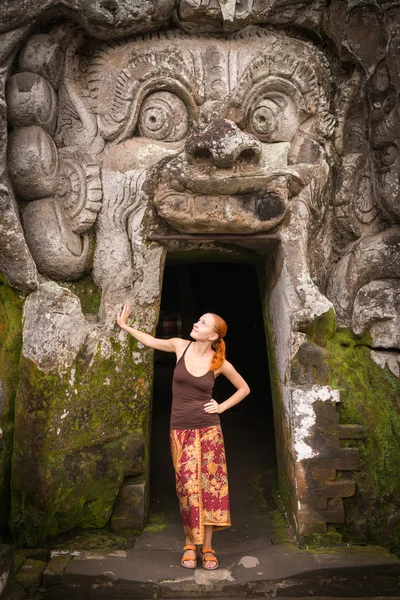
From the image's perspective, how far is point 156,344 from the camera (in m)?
4.44

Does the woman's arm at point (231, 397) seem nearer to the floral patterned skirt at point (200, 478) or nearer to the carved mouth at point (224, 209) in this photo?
the floral patterned skirt at point (200, 478)

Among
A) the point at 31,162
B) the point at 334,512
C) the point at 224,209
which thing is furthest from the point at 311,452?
the point at 31,162

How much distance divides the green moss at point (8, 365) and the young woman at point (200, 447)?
126 centimetres

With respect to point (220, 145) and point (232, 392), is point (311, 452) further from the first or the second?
point (232, 392)

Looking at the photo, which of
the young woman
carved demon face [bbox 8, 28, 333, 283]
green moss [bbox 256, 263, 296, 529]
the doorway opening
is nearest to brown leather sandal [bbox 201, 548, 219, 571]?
the young woman

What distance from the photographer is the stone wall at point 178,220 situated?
4.54 m

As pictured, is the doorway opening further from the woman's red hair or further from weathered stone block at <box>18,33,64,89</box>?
weathered stone block at <box>18,33,64,89</box>

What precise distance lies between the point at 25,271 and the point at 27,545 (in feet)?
6.16

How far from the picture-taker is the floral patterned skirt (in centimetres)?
422

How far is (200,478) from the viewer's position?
13.9 feet

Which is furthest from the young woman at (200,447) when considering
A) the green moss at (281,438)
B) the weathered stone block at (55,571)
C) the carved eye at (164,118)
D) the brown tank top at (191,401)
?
the carved eye at (164,118)

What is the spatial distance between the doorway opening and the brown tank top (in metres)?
1.13

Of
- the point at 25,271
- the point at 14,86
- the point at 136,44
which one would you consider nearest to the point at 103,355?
the point at 25,271

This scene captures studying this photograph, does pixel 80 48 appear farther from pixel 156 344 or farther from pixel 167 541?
pixel 167 541
